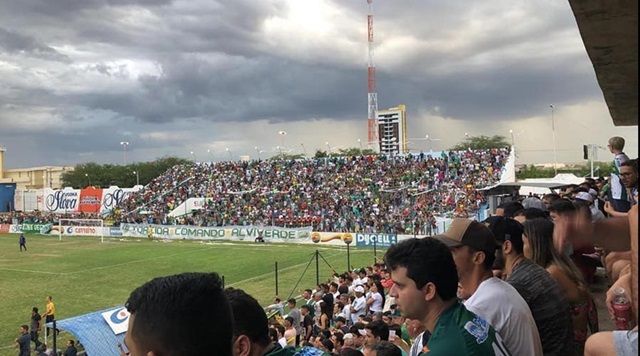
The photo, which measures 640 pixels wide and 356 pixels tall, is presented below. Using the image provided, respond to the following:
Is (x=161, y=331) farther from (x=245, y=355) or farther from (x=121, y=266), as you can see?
(x=121, y=266)

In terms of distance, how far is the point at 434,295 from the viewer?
281 cm

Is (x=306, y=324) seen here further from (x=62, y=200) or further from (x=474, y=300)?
(x=62, y=200)

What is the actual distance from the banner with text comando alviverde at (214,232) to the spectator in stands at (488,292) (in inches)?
1376

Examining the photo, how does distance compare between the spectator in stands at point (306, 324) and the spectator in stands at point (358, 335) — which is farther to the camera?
the spectator in stands at point (306, 324)

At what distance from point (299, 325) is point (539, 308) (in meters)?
9.12

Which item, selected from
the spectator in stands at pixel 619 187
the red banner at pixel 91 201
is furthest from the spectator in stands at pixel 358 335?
the red banner at pixel 91 201

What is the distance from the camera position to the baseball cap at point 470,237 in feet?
11.3

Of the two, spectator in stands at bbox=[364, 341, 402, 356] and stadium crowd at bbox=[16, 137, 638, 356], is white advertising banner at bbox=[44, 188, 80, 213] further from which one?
stadium crowd at bbox=[16, 137, 638, 356]

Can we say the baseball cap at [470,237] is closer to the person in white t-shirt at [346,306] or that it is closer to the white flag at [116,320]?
the white flag at [116,320]

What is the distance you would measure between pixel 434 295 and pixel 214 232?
40.8 metres

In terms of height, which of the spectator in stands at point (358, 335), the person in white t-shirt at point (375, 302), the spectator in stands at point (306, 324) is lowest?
the spectator in stands at point (306, 324)

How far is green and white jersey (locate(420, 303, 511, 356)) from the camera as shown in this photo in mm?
2551

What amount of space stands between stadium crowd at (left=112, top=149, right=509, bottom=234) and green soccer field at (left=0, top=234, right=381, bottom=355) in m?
5.82

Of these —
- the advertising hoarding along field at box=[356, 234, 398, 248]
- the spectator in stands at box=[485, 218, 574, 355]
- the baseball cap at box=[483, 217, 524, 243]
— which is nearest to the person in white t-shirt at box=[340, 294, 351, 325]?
the baseball cap at box=[483, 217, 524, 243]
